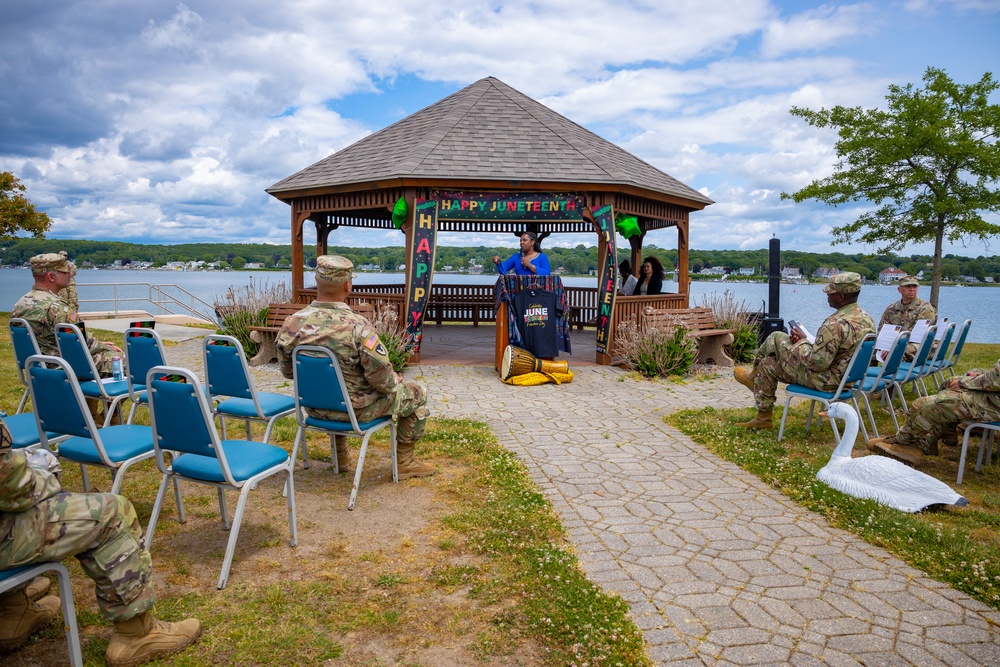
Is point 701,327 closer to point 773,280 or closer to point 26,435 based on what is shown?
point 773,280

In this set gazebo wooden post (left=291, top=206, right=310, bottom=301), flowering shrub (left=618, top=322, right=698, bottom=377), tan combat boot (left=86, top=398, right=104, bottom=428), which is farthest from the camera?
gazebo wooden post (left=291, top=206, right=310, bottom=301)

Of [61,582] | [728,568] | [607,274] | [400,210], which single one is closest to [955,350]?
[607,274]

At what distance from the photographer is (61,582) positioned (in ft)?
8.95

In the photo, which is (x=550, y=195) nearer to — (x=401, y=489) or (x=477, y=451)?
(x=477, y=451)

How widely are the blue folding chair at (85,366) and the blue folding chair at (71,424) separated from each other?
1.74m

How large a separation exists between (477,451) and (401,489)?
47.0 inches

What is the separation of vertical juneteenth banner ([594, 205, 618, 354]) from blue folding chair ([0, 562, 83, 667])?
388 inches

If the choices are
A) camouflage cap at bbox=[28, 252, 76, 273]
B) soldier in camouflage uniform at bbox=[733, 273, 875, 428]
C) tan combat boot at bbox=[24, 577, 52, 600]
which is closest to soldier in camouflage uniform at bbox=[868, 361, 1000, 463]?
soldier in camouflage uniform at bbox=[733, 273, 875, 428]

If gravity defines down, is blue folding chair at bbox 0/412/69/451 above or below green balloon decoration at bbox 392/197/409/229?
below

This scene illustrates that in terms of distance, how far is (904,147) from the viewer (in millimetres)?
16969

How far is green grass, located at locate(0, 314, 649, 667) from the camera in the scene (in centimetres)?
313

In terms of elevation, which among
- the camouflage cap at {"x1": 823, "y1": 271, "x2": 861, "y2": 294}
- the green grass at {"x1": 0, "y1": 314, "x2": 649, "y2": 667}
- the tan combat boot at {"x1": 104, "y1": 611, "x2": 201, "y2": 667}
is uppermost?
the camouflage cap at {"x1": 823, "y1": 271, "x2": 861, "y2": 294}

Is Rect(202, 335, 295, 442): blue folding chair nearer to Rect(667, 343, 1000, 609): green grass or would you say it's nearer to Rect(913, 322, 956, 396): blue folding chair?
Rect(667, 343, 1000, 609): green grass

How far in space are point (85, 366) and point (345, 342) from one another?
2944mm
